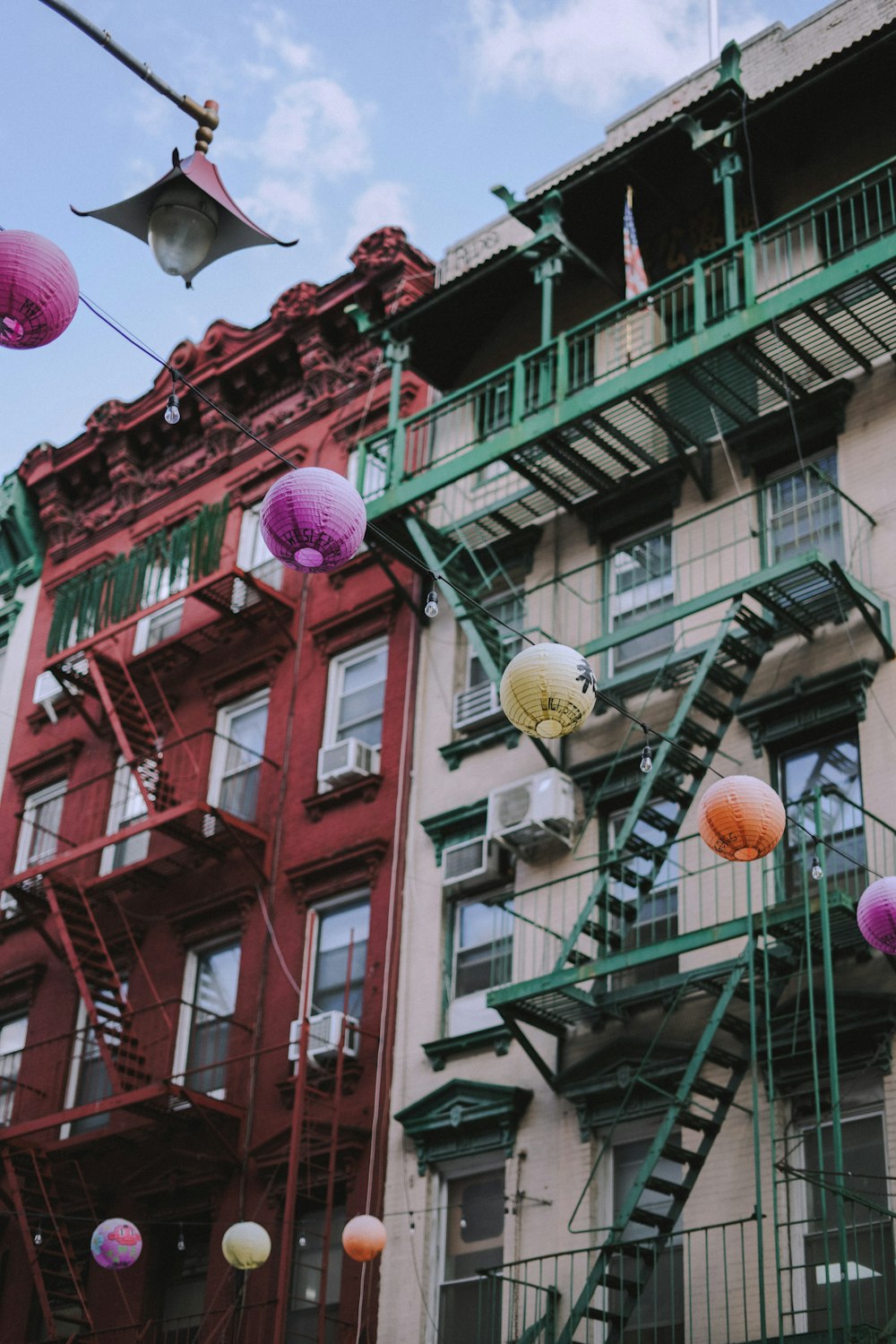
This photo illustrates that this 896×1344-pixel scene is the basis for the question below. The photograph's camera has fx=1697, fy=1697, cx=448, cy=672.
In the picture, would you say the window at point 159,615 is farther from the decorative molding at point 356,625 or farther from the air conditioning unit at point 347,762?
the air conditioning unit at point 347,762

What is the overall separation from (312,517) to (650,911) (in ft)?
24.7

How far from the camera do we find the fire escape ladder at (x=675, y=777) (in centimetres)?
1585

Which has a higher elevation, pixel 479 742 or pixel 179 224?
pixel 479 742

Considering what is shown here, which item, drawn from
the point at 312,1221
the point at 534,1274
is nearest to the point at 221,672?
the point at 312,1221

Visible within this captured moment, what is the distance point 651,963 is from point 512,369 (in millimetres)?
7604

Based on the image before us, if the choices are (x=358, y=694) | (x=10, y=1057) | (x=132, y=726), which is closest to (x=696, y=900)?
(x=358, y=694)

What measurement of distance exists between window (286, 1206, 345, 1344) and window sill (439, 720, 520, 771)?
5.04 meters

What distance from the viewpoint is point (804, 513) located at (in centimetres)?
1769

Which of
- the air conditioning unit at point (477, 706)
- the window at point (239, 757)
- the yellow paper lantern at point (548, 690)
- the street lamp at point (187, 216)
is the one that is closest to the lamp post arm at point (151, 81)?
the street lamp at point (187, 216)

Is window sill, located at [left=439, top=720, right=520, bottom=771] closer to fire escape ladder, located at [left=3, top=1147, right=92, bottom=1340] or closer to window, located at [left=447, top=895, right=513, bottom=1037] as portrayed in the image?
window, located at [left=447, top=895, right=513, bottom=1037]

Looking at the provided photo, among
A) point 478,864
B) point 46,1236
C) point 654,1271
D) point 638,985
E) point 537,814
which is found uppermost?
point 537,814

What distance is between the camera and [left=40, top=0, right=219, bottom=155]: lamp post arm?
898 cm

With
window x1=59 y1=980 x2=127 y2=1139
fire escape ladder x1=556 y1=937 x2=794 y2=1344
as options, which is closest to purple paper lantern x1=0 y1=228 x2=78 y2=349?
fire escape ladder x1=556 y1=937 x2=794 y2=1344

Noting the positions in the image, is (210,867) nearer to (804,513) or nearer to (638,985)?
(638,985)
